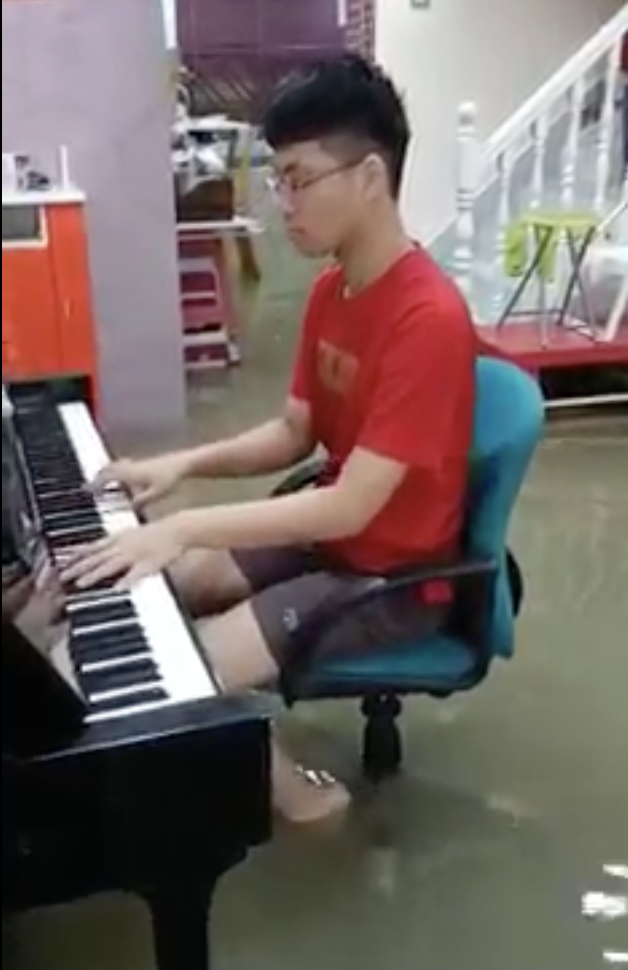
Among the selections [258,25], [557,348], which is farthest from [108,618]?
[258,25]

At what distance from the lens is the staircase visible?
16.3 ft

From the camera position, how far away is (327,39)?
376 inches

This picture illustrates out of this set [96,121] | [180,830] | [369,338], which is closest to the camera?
[180,830]

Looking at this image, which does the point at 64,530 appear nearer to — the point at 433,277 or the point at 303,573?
the point at 303,573

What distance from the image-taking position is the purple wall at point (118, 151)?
176 inches

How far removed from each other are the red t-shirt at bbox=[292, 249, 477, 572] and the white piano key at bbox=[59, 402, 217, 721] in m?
0.36

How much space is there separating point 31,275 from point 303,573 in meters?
2.20

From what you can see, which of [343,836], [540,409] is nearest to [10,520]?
[540,409]

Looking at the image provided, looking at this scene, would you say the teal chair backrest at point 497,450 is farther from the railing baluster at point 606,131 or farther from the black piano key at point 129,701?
the railing baluster at point 606,131

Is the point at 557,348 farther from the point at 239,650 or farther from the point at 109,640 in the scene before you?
the point at 109,640

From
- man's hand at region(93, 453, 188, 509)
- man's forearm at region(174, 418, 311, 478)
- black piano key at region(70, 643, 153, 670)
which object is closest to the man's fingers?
man's hand at region(93, 453, 188, 509)

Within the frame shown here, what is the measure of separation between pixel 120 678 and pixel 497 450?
0.83 meters

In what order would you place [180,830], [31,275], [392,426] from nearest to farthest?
1. [180,830]
2. [392,426]
3. [31,275]

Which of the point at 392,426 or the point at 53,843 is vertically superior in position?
the point at 392,426
